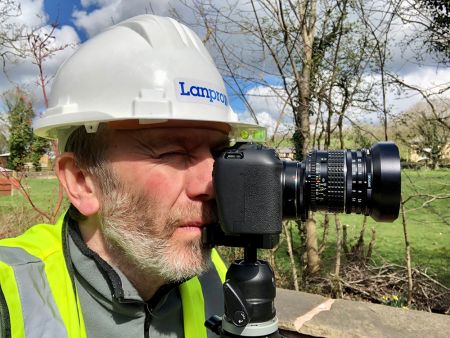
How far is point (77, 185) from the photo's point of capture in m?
1.39

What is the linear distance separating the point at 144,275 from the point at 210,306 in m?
0.41

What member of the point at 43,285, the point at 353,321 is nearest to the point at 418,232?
the point at 353,321

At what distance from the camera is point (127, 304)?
1.34 meters

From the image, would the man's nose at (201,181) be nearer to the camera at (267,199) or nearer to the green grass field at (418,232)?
the camera at (267,199)

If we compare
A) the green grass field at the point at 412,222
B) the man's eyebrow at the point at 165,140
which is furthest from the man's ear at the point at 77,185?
the green grass field at the point at 412,222

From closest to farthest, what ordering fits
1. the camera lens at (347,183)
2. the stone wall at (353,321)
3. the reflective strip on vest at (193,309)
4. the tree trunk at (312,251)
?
the camera lens at (347,183) → the reflective strip on vest at (193,309) → the stone wall at (353,321) → the tree trunk at (312,251)

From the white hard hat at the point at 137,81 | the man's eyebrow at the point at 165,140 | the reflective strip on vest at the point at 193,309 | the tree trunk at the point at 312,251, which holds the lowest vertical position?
the tree trunk at the point at 312,251

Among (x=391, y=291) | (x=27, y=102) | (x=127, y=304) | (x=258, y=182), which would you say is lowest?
(x=391, y=291)

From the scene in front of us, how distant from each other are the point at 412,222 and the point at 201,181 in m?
4.33

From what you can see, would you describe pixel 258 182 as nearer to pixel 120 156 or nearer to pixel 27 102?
pixel 120 156

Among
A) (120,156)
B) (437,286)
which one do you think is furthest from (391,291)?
(120,156)

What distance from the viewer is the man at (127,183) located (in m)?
1.24

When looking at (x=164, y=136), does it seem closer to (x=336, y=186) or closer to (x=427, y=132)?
(x=336, y=186)

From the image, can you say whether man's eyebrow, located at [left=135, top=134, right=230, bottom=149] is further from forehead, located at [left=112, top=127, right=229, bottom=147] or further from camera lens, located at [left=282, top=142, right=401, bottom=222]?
camera lens, located at [left=282, top=142, right=401, bottom=222]
